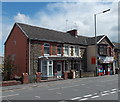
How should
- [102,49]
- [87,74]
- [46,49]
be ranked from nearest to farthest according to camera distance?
[46,49]
[87,74]
[102,49]

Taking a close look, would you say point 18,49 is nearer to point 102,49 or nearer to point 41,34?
point 41,34

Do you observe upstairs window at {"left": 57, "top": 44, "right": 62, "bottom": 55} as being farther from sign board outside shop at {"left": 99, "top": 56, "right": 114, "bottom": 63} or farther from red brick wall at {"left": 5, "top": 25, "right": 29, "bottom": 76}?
sign board outside shop at {"left": 99, "top": 56, "right": 114, "bottom": 63}

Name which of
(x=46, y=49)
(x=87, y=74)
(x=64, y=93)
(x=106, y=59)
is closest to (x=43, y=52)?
(x=46, y=49)

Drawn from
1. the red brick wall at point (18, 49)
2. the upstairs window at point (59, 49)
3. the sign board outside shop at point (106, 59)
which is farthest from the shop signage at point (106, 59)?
the red brick wall at point (18, 49)

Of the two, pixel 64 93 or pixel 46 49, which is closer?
pixel 64 93

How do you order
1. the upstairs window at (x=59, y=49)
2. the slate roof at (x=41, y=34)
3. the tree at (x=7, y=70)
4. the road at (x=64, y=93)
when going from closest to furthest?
the road at (x=64, y=93) < the tree at (x=7, y=70) < the slate roof at (x=41, y=34) < the upstairs window at (x=59, y=49)

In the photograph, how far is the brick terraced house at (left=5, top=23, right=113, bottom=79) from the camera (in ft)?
72.6

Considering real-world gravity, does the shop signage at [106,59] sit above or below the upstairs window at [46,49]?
below

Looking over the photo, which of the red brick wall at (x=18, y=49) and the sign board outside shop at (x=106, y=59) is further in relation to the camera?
the sign board outside shop at (x=106, y=59)

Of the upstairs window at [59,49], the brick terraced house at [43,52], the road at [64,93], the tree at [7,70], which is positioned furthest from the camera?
the upstairs window at [59,49]

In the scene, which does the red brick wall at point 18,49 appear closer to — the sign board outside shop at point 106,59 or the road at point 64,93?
the road at point 64,93

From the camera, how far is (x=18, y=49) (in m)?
23.7

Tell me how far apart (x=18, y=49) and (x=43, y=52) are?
11.9ft

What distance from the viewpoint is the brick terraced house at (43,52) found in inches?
871
